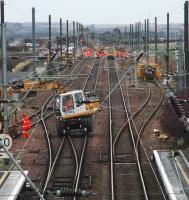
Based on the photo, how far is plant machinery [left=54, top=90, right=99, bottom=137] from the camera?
24.6m

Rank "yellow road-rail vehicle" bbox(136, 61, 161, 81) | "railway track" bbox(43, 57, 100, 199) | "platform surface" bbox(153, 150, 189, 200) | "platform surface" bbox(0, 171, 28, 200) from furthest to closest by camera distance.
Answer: "yellow road-rail vehicle" bbox(136, 61, 161, 81) < "railway track" bbox(43, 57, 100, 199) < "platform surface" bbox(153, 150, 189, 200) < "platform surface" bbox(0, 171, 28, 200)

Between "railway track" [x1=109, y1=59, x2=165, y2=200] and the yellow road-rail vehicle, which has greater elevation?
the yellow road-rail vehicle

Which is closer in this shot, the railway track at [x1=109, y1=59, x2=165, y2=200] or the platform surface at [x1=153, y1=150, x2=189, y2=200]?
the platform surface at [x1=153, y1=150, x2=189, y2=200]

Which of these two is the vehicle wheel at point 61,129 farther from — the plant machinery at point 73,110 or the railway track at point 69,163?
the railway track at point 69,163

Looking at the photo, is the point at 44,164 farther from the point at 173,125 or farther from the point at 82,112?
the point at 173,125

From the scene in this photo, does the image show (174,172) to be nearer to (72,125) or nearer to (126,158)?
(126,158)

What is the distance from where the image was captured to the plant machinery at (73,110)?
2461 cm

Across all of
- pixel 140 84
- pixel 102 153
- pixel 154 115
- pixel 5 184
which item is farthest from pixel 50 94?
pixel 5 184

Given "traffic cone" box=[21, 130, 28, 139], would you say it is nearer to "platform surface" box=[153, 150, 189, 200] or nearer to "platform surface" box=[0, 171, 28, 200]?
"platform surface" box=[153, 150, 189, 200]

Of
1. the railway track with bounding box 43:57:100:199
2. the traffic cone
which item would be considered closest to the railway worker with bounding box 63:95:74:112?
the railway track with bounding box 43:57:100:199

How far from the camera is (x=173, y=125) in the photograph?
87.9 feet

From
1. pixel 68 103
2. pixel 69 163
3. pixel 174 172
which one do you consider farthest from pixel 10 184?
pixel 68 103

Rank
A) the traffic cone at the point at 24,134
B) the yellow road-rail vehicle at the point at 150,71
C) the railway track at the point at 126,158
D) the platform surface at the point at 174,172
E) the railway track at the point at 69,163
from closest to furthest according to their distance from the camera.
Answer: the platform surface at the point at 174,172, the railway track at the point at 126,158, the railway track at the point at 69,163, the traffic cone at the point at 24,134, the yellow road-rail vehicle at the point at 150,71

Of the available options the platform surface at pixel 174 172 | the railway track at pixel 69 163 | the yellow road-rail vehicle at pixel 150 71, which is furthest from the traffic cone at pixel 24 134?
the yellow road-rail vehicle at pixel 150 71
